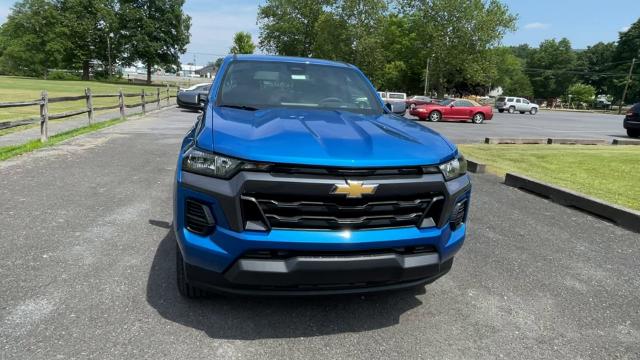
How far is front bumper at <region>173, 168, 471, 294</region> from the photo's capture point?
2.55m

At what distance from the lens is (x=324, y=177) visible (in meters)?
2.56

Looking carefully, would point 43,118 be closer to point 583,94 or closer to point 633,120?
point 633,120

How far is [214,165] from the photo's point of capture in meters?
2.66

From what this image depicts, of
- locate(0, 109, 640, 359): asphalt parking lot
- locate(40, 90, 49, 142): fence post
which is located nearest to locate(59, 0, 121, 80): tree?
locate(40, 90, 49, 142): fence post

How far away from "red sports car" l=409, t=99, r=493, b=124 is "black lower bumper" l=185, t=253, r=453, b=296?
24.2 meters

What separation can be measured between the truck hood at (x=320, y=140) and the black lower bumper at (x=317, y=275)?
0.55 metres

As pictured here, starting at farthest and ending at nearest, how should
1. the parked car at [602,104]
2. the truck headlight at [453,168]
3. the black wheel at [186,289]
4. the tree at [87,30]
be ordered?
the parked car at [602,104]
the tree at [87,30]
the black wheel at [186,289]
the truck headlight at [453,168]

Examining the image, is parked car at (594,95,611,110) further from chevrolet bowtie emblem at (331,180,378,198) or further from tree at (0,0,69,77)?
chevrolet bowtie emblem at (331,180,378,198)

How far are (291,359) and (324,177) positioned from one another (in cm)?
105

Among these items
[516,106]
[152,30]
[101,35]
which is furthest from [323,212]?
[101,35]

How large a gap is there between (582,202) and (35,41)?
285ft

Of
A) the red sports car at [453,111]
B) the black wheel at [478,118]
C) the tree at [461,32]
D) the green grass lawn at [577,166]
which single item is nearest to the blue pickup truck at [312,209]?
the green grass lawn at [577,166]

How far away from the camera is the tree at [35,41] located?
71000mm

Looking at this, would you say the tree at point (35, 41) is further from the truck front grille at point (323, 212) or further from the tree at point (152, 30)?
the truck front grille at point (323, 212)
